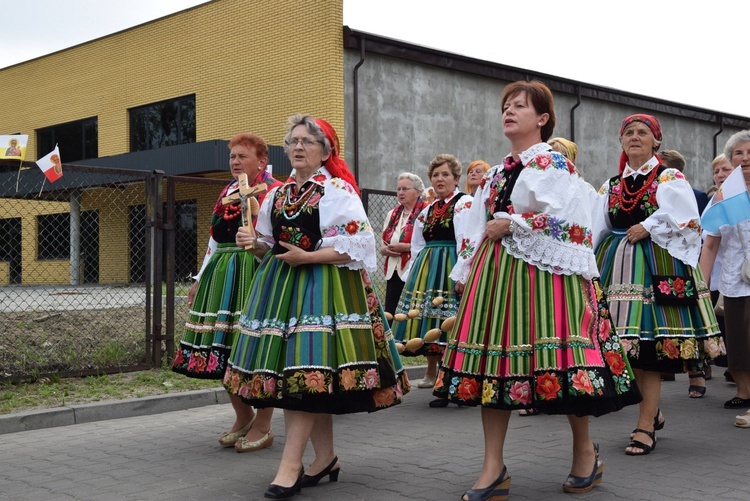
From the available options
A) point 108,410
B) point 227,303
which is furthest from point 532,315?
point 108,410

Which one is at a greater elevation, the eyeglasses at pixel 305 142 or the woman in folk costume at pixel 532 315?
the eyeglasses at pixel 305 142

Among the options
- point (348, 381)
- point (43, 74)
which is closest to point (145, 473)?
point (348, 381)

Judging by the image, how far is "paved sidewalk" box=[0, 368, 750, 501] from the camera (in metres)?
4.48

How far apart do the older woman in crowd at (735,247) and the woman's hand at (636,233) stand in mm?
1153

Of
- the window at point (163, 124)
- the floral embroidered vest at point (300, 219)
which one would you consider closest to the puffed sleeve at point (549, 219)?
the floral embroidered vest at point (300, 219)

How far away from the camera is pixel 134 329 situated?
921 centimetres

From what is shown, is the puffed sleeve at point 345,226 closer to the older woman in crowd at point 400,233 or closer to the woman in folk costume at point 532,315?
the woman in folk costume at point 532,315

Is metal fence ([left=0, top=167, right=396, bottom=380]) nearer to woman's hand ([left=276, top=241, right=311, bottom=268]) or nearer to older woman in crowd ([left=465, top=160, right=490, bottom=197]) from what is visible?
older woman in crowd ([left=465, top=160, right=490, bottom=197])

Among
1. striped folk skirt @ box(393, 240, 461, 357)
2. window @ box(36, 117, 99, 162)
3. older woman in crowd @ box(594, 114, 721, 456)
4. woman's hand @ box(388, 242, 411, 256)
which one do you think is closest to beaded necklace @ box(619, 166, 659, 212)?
older woman in crowd @ box(594, 114, 721, 456)

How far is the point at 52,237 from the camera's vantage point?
21.4 metres

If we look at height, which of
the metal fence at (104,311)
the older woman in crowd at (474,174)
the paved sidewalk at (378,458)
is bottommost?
the paved sidewalk at (378,458)

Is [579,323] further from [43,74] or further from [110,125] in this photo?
[43,74]

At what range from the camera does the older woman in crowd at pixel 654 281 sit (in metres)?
5.38

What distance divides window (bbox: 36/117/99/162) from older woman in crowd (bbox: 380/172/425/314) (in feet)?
69.3
